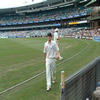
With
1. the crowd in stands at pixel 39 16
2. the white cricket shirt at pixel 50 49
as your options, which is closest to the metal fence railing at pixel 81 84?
the white cricket shirt at pixel 50 49

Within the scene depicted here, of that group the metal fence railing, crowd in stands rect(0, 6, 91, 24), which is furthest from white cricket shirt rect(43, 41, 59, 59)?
crowd in stands rect(0, 6, 91, 24)

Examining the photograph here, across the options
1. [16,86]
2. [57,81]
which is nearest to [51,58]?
[57,81]

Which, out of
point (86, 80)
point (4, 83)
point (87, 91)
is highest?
point (86, 80)

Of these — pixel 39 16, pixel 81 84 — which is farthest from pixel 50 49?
pixel 39 16

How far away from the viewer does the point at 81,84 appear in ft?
11.0

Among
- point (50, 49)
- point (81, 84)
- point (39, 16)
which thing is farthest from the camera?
point (39, 16)

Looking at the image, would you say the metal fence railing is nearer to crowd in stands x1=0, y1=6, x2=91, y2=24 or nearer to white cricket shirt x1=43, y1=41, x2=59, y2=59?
white cricket shirt x1=43, y1=41, x2=59, y2=59

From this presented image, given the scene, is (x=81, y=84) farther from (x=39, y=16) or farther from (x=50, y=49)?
(x=39, y=16)

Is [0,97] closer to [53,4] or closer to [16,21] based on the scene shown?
[53,4]

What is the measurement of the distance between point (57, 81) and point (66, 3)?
59843 mm

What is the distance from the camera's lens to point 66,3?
61.1m

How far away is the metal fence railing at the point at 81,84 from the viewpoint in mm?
2656

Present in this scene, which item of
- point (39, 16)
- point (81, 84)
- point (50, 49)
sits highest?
point (39, 16)

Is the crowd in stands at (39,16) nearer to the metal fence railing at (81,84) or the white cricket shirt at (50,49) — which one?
the white cricket shirt at (50,49)
